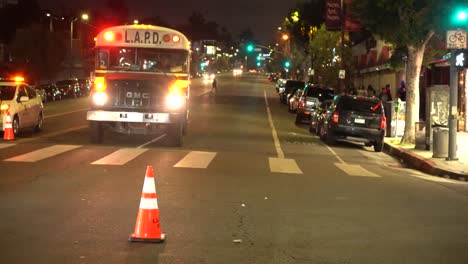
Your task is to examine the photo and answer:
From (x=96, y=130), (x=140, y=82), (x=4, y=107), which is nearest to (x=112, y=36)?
(x=140, y=82)

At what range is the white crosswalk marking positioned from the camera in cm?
1537

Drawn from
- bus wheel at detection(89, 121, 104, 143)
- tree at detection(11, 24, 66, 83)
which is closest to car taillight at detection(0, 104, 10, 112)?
bus wheel at detection(89, 121, 104, 143)

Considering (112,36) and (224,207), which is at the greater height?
(112,36)

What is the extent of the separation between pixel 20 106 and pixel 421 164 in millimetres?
11916

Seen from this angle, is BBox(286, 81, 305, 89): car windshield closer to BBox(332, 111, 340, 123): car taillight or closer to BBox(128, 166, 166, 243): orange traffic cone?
BBox(332, 111, 340, 123): car taillight

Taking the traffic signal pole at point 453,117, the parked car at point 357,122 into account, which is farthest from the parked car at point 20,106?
the traffic signal pole at point 453,117

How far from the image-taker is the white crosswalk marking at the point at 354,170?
50.4ft

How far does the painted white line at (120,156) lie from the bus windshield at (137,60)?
97.0 inches

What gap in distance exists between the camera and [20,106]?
21.1 m

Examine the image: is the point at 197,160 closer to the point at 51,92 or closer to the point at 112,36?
the point at 112,36

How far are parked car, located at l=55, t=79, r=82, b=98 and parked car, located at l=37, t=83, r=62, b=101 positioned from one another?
1.44m

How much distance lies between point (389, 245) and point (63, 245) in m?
3.78

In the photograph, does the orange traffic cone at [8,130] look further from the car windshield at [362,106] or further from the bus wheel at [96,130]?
the car windshield at [362,106]

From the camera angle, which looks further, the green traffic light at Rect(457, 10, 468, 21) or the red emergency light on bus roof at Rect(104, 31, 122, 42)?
the red emergency light on bus roof at Rect(104, 31, 122, 42)
